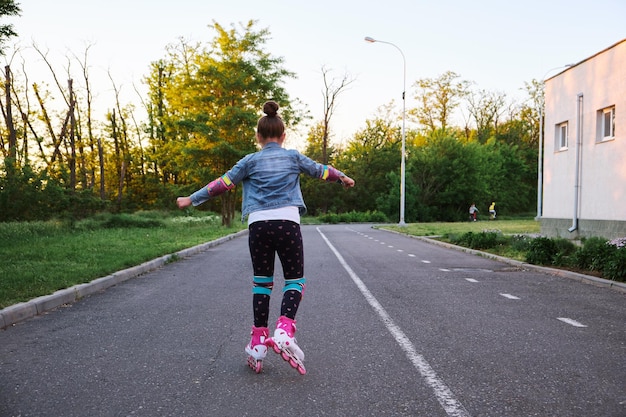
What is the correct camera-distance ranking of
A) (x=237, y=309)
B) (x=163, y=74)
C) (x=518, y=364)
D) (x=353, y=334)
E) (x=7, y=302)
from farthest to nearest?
(x=163, y=74) < (x=237, y=309) < (x=7, y=302) < (x=353, y=334) < (x=518, y=364)

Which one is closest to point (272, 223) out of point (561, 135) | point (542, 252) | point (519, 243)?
point (542, 252)

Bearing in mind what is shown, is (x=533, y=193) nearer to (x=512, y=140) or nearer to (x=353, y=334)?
(x=512, y=140)

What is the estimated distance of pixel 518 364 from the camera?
435cm

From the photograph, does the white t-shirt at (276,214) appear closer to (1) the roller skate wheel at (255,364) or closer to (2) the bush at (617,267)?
(1) the roller skate wheel at (255,364)

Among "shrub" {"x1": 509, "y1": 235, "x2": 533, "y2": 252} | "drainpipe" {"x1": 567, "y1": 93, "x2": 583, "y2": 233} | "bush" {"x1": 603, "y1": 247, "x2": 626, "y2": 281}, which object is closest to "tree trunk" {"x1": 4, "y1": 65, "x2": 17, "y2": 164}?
"shrub" {"x1": 509, "y1": 235, "x2": 533, "y2": 252}

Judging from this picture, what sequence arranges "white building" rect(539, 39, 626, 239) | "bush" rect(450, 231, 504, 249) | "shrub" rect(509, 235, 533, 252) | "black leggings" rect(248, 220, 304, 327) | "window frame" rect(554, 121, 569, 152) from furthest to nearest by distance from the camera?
"window frame" rect(554, 121, 569, 152) < "bush" rect(450, 231, 504, 249) < "white building" rect(539, 39, 626, 239) < "shrub" rect(509, 235, 533, 252) < "black leggings" rect(248, 220, 304, 327)

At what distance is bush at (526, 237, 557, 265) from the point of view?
11.8 m

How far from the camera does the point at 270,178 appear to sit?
4.20 meters

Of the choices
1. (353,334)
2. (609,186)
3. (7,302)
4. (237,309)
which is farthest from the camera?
(609,186)

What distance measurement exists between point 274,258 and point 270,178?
62 centimetres

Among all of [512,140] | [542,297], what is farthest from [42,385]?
[512,140]

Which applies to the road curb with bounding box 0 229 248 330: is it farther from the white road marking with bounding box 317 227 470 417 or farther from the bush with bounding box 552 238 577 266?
the bush with bounding box 552 238 577 266

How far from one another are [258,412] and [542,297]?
5.94 m

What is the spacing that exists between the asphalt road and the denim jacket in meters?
1.30
